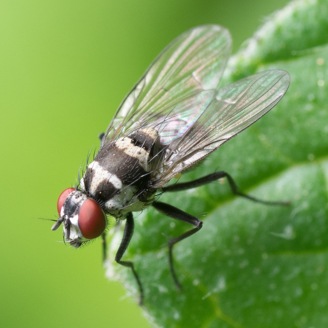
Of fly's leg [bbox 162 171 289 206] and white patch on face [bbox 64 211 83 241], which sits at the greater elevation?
white patch on face [bbox 64 211 83 241]

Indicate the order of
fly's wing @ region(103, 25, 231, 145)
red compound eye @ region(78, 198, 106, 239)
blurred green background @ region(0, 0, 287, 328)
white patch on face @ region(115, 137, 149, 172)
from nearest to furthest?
red compound eye @ region(78, 198, 106, 239) → white patch on face @ region(115, 137, 149, 172) → fly's wing @ region(103, 25, 231, 145) → blurred green background @ region(0, 0, 287, 328)

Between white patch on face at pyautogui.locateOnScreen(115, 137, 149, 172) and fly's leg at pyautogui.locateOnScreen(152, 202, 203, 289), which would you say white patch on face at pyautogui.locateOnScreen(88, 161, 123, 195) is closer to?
white patch on face at pyautogui.locateOnScreen(115, 137, 149, 172)

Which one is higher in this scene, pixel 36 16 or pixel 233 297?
pixel 36 16

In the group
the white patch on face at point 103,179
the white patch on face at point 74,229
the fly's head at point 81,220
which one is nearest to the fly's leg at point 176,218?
the white patch on face at point 103,179

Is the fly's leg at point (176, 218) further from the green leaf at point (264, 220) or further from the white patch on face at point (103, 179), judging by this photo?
the white patch on face at point (103, 179)

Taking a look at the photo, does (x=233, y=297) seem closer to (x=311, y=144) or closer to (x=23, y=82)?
(x=311, y=144)

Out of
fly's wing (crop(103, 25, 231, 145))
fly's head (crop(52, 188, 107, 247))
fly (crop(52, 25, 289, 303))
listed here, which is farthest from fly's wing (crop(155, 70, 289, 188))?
fly's head (crop(52, 188, 107, 247))

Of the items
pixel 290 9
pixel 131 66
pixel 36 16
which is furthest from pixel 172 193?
pixel 36 16
